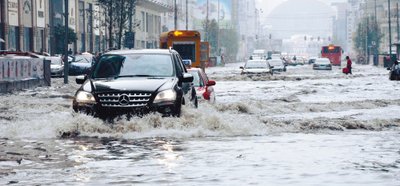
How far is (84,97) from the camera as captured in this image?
16.1 m

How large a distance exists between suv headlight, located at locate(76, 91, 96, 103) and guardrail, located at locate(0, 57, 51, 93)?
62.7 ft

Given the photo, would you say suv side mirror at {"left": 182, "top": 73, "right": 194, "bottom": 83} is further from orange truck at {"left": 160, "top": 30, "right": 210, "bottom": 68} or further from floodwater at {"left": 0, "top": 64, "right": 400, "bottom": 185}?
orange truck at {"left": 160, "top": 30, "right": 210, "bottom": 68}

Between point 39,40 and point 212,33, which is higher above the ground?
point 212,33

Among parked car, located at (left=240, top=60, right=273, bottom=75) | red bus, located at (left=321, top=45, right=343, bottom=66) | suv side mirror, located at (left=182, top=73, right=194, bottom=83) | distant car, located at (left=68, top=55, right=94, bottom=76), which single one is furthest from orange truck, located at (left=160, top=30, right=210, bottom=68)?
red bus, located at (left=321, top=45, right=343, bottom=66)

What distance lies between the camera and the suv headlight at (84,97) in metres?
16.0

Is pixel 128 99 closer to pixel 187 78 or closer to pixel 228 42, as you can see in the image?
pixel 187 78

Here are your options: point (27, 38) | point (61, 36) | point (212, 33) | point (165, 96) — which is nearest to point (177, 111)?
point (165, 96)

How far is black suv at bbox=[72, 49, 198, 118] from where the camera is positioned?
52.0ft

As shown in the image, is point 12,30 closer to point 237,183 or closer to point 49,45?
point 49,45

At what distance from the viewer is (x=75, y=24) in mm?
82000

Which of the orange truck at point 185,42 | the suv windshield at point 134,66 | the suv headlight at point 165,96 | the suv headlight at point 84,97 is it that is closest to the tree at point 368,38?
the orange truck at point 185,42

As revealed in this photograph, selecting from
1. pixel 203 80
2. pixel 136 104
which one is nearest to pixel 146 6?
pixel 203 80

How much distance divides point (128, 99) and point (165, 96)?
2.13ft

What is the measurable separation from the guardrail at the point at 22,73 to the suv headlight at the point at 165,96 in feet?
64.8
